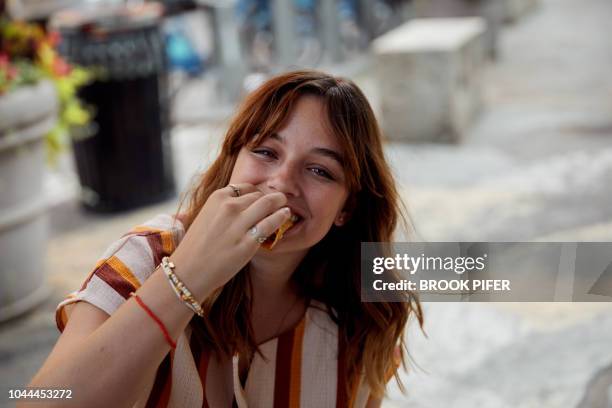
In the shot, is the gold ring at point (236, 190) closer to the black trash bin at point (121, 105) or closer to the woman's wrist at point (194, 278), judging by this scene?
the woman's wrist at point (194, 278)

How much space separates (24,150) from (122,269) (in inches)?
84.3

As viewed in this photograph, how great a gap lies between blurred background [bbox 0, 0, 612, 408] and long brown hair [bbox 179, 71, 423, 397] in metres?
0.27

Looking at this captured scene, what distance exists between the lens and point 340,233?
1.87 meters

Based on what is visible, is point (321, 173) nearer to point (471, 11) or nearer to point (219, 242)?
point (219, 242)

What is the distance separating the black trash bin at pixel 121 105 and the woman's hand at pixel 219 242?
12.3ft

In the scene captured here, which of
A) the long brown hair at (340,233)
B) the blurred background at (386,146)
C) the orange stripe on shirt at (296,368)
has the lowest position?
the blurred background at (386,146)

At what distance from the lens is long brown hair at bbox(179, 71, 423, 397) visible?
1656 mm

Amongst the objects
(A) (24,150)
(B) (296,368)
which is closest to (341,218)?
(B) (296,368)

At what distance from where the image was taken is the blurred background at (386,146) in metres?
3.22

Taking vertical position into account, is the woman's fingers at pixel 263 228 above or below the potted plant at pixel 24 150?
above

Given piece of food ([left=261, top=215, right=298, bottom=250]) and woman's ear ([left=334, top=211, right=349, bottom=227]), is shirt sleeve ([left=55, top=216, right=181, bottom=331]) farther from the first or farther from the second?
woman's ear ([left=334, top=211, right=349, bottom=227])

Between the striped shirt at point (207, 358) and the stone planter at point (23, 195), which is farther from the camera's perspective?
the stone planter at point (23, 195)

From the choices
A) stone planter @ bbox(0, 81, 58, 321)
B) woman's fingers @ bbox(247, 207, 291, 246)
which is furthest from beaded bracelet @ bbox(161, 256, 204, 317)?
stone planter @ bbox(0, 81, 58, 321)

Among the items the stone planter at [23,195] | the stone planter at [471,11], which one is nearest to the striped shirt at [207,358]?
the stone planter at [23,195]
